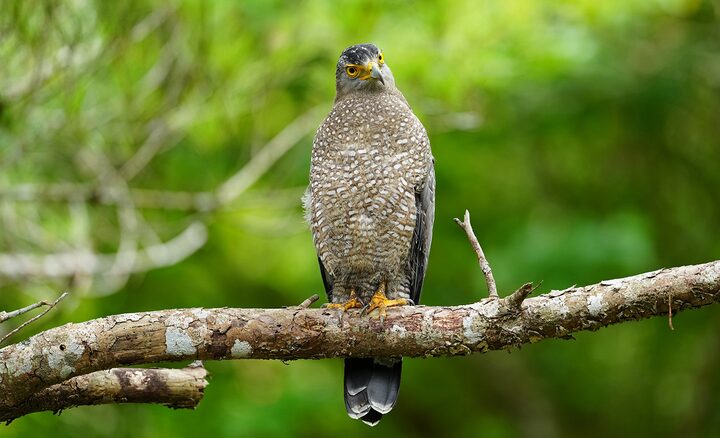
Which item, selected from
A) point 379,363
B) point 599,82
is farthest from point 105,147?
point 599,82

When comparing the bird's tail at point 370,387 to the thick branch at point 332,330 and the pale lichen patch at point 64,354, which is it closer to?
the thick branch at point 332,330

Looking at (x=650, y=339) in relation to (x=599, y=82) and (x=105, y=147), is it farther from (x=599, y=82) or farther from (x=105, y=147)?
(x=105, y=147)

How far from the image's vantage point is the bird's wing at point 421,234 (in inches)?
189

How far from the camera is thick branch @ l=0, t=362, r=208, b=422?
12.3 feet

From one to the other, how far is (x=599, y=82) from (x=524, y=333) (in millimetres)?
4435

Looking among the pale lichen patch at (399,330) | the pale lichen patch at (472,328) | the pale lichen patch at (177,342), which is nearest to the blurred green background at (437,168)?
the pale lichen patch at (177,342)

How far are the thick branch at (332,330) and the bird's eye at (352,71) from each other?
1594 millimetres

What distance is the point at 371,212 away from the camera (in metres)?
4.67

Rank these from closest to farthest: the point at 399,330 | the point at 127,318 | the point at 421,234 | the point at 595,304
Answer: the point at 595,304
the point at 127,318
the point at 399,330
the point at 421,234

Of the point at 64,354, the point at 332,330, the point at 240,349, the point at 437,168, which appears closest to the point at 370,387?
the point at 332,330

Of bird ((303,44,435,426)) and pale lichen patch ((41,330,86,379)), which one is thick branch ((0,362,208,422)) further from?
bird ((303,44,435,426))

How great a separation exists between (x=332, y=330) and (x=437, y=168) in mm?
3564

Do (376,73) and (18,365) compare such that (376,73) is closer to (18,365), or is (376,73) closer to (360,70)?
(360,70)

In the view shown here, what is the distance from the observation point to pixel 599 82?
298 inches
